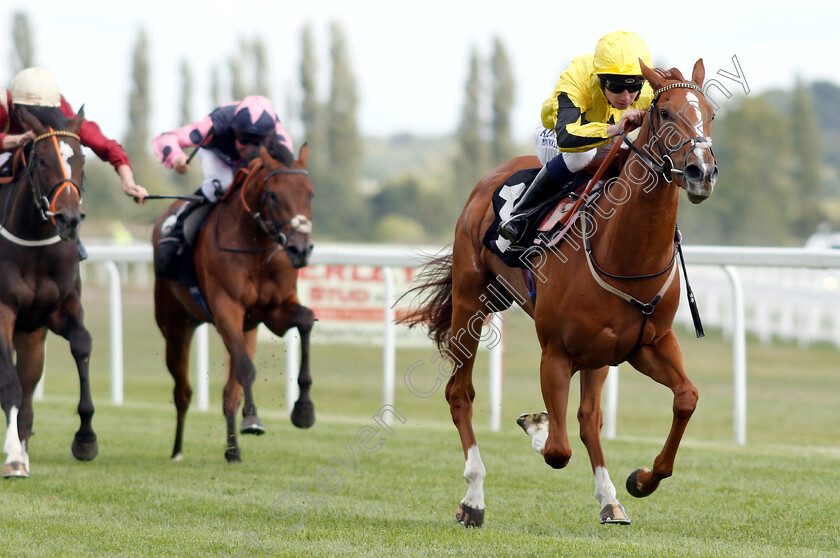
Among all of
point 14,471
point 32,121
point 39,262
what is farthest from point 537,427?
point 32,121

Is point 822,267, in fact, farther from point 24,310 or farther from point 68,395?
point 68,395

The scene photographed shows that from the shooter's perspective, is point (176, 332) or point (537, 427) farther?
point (176, 332)

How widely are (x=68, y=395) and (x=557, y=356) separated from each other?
6837 millimetres

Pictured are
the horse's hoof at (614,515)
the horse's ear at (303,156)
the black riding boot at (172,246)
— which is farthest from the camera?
the black riding boot at (172,246)

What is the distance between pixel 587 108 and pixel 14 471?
3303 millimetres

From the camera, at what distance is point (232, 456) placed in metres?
6.18

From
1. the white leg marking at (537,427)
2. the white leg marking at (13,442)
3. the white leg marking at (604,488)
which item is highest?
the white leg marking at (537,427)

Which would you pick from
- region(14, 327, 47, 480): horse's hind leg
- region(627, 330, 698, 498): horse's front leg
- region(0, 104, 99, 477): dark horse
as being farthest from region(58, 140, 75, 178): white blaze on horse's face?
region(627, 330, 698, 498): horse's front leg

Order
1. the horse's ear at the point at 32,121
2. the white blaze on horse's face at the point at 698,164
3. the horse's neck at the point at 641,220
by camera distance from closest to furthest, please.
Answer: the white blaze on horse's face at the point at 698,164, the horse's neck at the point at 641,220, the horse's ear at the point at 32,121

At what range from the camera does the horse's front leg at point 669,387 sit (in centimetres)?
406

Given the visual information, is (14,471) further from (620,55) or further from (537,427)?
(620,55)

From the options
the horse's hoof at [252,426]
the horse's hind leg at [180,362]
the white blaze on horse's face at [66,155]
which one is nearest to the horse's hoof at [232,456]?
the horse's hoof at [252,426]

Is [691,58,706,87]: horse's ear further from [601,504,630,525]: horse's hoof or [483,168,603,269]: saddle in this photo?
[601,504,630,525]: horse's hoof

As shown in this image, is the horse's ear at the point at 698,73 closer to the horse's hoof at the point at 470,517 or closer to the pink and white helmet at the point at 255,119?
the horse's hoof at the point at 470,517
